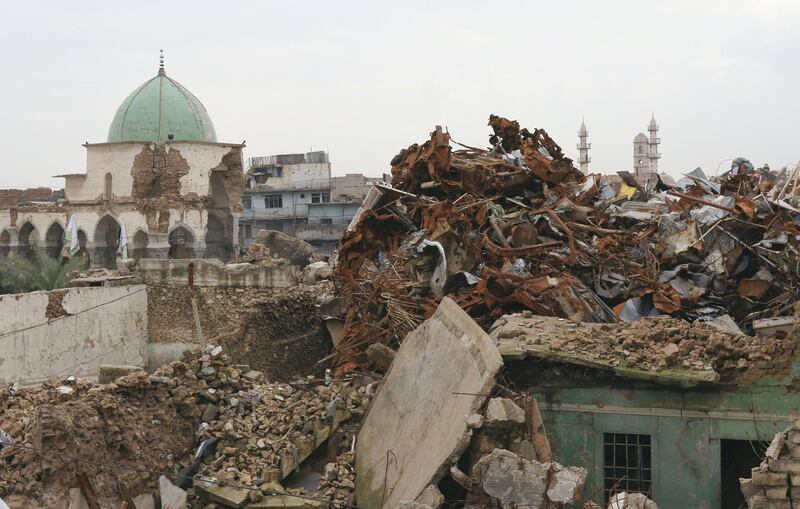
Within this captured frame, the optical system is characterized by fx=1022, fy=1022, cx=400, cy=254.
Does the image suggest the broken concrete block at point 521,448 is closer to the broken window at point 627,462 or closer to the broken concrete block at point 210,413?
the broken window at point 627,462

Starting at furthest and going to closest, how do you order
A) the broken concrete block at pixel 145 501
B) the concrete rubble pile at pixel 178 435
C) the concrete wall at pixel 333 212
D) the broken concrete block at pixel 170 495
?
the concrete wall at pixel 333 212 → the broken concrete block at pixel 145 501 → the broken concrete block at pixel 170 495 → the concrete rubble pile at pixel 178 435

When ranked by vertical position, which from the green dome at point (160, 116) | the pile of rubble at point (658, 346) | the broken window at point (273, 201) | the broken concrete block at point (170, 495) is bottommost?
the broken concrete block at point (170, 495)

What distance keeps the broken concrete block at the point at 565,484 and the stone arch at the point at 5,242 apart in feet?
119

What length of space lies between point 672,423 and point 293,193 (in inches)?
1816

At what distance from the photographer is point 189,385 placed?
1023 centimetres

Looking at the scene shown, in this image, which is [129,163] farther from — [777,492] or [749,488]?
[777,492]

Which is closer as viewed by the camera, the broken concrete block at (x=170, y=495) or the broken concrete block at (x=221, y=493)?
the broken concrete block at (x=221, y=493)

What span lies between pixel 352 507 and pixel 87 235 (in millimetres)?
28665

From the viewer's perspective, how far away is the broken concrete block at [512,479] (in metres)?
6.99

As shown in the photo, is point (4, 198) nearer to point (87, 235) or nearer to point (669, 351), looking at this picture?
point (87, 235)

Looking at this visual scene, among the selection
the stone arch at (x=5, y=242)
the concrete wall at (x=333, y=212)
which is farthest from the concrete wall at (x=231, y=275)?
the concrete wall at (x=333, y=212)

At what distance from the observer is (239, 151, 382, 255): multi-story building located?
5244cm

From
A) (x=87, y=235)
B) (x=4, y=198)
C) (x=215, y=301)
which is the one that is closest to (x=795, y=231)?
(x=215, y=301)

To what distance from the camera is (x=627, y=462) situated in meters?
8.80
